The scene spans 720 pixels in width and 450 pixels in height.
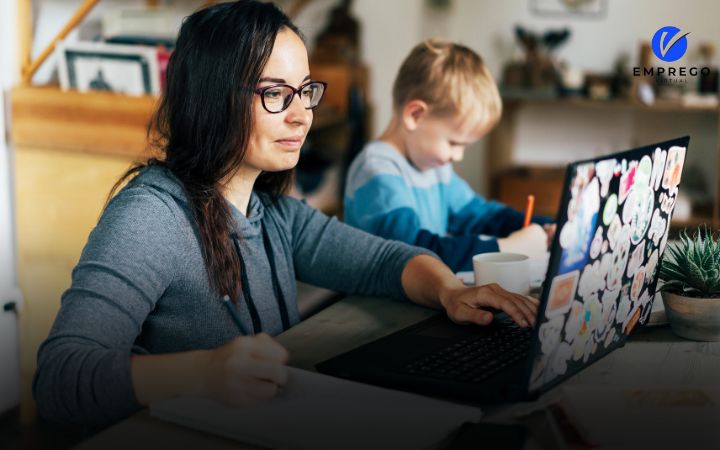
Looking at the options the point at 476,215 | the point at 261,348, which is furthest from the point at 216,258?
the point at 476,215

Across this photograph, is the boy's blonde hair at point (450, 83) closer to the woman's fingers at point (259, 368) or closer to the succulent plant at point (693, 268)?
the succulent plant at point (693, 268)

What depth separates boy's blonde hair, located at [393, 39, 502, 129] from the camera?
174cm

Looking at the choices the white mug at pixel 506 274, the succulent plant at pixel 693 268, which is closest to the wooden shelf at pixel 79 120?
the white mug at pixel 506 274

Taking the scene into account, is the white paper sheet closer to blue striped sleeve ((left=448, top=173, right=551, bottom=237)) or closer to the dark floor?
blue striped sleeve ((left=448, top=173, right=551, bottom=237))

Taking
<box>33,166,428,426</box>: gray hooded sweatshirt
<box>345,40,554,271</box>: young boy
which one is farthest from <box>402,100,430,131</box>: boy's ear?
<box>33,166,428,426</box>: gray hooded sweatshirt

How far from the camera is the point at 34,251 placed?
2.31 m

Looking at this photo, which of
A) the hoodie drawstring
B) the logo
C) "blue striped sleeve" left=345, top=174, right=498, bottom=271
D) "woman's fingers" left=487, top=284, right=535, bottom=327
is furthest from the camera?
the logo

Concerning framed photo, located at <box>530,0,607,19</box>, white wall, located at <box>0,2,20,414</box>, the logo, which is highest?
framed photo, located at <box>530,0,607,19</box>

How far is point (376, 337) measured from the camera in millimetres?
1114

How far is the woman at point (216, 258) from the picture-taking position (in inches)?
32.9

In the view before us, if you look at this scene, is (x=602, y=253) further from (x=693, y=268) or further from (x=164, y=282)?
(x=164, y=282)

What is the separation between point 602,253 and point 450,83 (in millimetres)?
950

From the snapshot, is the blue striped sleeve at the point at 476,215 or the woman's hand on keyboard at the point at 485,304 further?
the blue striped sleeve at the point at 476,215

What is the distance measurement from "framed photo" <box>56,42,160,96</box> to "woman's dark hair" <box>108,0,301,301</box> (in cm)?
110
